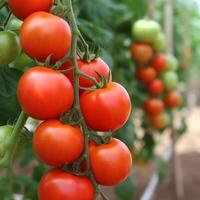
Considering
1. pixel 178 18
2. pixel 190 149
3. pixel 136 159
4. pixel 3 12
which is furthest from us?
pixel 190 149

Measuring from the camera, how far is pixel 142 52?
2.17m

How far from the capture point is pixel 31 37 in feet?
2.40

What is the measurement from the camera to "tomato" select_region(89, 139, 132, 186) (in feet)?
2.35

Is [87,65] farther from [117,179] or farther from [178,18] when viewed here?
[178,18]

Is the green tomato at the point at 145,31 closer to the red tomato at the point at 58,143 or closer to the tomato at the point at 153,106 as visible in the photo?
the tomato at the point at 153,106

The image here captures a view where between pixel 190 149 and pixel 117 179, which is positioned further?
pixel 190 149

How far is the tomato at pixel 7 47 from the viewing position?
851 millimetres

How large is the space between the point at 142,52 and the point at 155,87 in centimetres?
22

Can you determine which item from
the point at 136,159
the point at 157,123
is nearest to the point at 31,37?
the point at 157,123

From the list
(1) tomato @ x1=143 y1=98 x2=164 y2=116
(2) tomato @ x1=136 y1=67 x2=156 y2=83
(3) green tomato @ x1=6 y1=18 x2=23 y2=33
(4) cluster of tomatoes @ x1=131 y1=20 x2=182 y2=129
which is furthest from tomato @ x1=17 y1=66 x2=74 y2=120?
(1) tomato @ x1=143 y1=98 x2=164 y2=116

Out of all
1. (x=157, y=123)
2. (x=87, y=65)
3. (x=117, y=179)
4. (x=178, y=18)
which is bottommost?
(x=178, y=18)

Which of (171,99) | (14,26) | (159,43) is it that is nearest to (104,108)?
(14,26)

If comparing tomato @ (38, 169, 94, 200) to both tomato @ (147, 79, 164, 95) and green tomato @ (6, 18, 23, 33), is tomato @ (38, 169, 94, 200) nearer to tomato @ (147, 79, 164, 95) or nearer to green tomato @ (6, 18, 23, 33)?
green tomato @ (6, 18, 23, 33)

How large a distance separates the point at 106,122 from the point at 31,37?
0.15 metres
